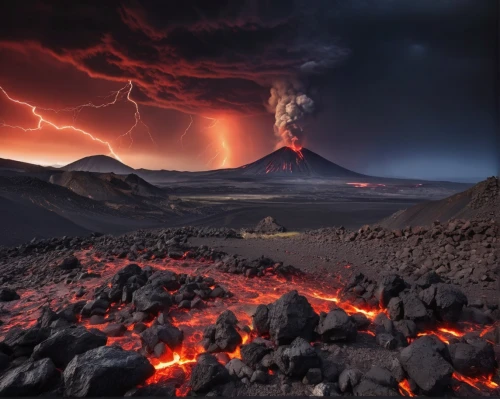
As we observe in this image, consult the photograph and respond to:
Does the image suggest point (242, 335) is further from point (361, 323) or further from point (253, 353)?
point (361, 323)

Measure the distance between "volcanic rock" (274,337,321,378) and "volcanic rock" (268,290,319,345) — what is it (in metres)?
0.46

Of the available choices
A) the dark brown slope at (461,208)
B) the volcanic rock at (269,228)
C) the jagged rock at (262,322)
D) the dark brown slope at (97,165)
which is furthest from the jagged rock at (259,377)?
the dark brown slope at (97,165)

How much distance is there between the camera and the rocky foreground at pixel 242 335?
3.31 meters

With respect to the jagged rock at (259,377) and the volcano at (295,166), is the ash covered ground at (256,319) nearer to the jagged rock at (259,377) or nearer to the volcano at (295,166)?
the jagged rock at (259,377)

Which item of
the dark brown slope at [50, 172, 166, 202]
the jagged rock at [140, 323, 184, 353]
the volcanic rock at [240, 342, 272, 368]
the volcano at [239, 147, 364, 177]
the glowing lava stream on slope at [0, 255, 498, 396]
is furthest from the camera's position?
the volcano at [239, 147, 364, 177]

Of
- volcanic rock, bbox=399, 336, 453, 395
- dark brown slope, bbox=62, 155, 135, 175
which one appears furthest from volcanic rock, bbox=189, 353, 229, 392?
dark brown slope, bbox=62, 155, 135, 175

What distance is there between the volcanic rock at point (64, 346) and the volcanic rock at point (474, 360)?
462 centimetres

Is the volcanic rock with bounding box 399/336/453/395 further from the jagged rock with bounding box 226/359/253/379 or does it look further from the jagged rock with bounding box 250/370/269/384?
the jagged rock with bounding box 226/359/253/379

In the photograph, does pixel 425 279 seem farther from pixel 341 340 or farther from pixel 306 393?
pixel 306 393

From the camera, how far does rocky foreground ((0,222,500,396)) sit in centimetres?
331

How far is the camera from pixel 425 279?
262 inches

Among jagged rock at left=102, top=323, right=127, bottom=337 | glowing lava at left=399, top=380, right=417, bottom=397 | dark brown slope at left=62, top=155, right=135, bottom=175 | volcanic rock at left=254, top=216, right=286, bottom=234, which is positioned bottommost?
volcanic rock at left=254, top=216, right=286, bottom=234

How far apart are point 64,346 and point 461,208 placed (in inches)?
634

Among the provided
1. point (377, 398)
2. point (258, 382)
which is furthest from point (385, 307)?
point (258, 382)
